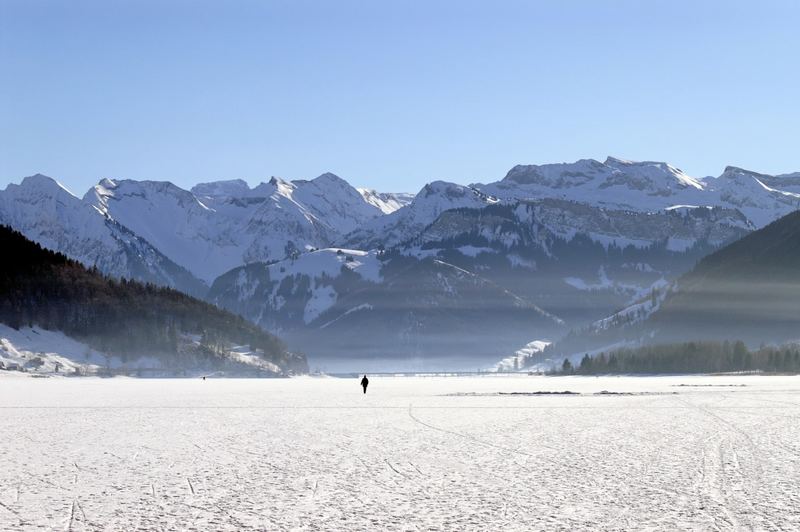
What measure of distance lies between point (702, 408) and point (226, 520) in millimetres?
50019

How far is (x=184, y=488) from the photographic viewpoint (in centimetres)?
2764

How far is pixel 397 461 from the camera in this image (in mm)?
34000

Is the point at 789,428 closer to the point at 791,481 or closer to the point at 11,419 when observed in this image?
the point at 791,481

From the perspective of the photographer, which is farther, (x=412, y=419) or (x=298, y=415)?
(x=298, y=415)

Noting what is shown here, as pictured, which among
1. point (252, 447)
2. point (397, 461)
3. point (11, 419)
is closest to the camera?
point (397, 461)

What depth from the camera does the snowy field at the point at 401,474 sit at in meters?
23.2

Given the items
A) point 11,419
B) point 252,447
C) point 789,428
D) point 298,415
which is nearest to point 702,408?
point 789,428

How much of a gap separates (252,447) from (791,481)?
783 inches

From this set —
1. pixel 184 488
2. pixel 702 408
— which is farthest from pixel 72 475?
pixel 702 408

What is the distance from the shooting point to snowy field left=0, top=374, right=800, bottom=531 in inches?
914

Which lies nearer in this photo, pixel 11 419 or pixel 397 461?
pixel 397 461

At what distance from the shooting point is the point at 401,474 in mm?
30578

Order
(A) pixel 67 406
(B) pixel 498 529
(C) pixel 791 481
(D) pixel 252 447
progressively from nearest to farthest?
(B) pixel 498 529 < (C) pixel 791 481 < (D) pixel 252 447 < (A) pixel 67 406

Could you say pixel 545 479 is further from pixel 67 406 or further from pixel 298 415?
pixel 67 406
